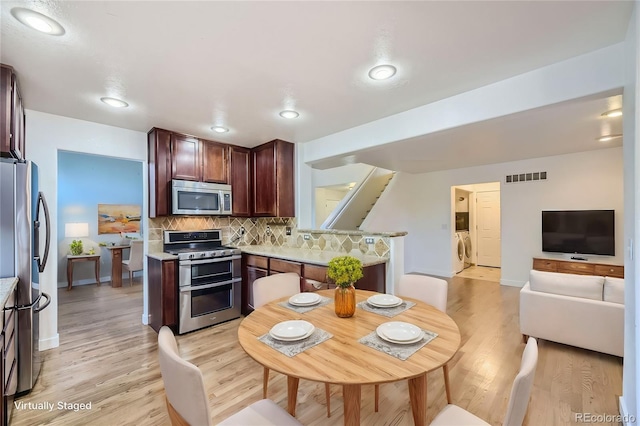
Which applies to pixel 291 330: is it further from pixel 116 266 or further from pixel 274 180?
pixel 116 266

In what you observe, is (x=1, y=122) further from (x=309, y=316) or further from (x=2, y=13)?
(x=309, y=316)

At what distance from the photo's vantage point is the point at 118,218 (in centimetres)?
577

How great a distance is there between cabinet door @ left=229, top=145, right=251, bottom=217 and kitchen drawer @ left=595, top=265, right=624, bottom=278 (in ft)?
18.0

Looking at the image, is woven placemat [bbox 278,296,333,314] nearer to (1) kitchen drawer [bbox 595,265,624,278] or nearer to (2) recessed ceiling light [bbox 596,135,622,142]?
(2) recessed ceiling light [bbox 596,135,622,142]

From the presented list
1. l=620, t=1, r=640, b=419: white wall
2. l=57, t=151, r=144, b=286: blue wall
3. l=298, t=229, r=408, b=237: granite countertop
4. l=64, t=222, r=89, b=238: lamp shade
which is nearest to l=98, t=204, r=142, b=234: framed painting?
l=57, t=151, r=144, b=286: blue wall

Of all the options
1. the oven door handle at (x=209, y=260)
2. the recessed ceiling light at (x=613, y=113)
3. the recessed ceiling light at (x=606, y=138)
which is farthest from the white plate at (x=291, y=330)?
the recessed ceiling light at (x=606, y=138)

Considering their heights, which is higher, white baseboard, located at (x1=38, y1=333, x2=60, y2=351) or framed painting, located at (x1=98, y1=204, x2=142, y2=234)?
framed painting, located at (x1=98, y1=204, x2=142, y2=234)

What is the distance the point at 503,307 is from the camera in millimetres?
3936

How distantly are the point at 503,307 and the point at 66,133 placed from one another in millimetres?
5890

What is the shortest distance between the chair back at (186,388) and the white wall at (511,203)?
5.00m

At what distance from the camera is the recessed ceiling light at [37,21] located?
1393mm

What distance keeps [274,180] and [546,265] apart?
4.86 metres

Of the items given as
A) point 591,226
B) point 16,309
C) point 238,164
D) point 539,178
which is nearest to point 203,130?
point 238,164

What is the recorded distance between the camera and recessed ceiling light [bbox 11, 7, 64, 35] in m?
1.39
